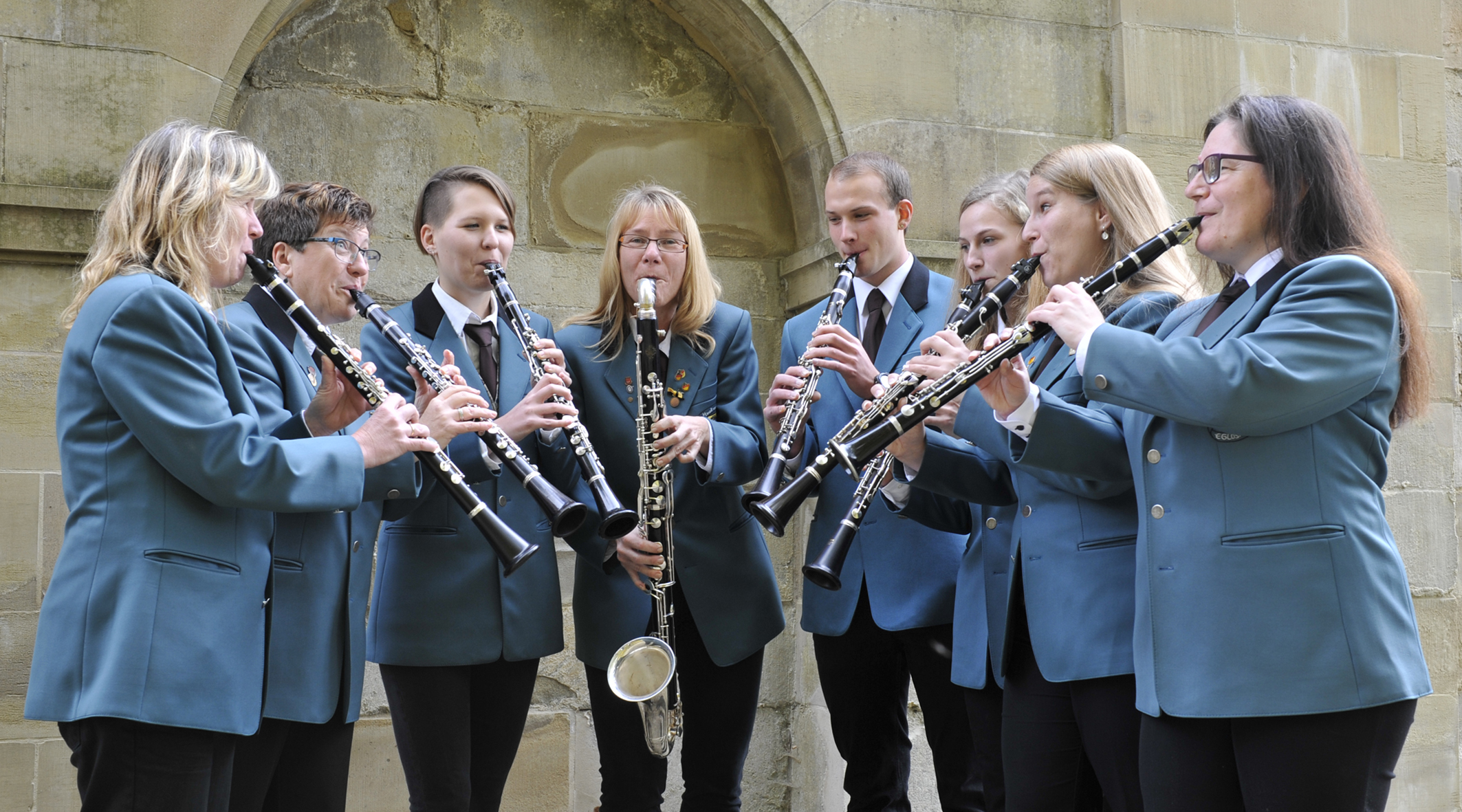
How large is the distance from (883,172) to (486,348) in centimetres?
122

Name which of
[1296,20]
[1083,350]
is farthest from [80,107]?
[1296,20]

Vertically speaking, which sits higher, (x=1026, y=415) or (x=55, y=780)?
(x=1026, y=415)

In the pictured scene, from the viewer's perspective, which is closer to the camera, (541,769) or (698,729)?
(698,729)

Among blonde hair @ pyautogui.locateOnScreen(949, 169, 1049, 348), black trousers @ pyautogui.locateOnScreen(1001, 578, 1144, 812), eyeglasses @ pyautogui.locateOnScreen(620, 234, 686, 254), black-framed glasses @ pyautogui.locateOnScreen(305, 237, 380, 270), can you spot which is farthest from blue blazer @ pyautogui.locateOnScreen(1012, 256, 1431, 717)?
black-framed glasses @ pyautogui.locateOnScreen(305, 237, 380, 270)

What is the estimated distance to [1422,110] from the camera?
482 centimetres

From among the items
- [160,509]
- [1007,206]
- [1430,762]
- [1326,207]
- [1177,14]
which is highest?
[1177,14]

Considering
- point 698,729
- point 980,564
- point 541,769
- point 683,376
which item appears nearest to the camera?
point 980,564

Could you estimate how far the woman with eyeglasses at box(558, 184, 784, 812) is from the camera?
3094 mm

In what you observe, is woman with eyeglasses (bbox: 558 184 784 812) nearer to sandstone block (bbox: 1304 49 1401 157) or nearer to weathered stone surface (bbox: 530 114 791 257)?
weathered stone surface (bbox: 530 114 791 257)

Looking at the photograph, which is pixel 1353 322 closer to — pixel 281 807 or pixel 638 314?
pixel 638 314

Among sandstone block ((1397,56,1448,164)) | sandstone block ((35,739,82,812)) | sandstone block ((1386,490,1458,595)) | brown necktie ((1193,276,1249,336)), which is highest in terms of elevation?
sandstone block ((1397,56,1448,164))

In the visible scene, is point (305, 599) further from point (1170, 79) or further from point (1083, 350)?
point (1170, 79)

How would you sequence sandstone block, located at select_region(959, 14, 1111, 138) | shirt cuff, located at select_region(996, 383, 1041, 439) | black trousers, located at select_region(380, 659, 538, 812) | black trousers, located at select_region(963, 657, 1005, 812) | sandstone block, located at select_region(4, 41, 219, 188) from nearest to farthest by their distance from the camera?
1. shirt cuff, located at select_region(996, 383, 1041, 439)
2. black trousers, located at select_region(963, 657, 1005, 812)
3. black trousers, located at select_region(380, 659, 538, 812)
4. sandstone block, located at select_region(4, 41, 219, 188)
5. sandstone block, located at select_region(959, 14, 1111, 138)

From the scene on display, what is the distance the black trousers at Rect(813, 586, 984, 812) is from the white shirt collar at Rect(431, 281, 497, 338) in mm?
1221
